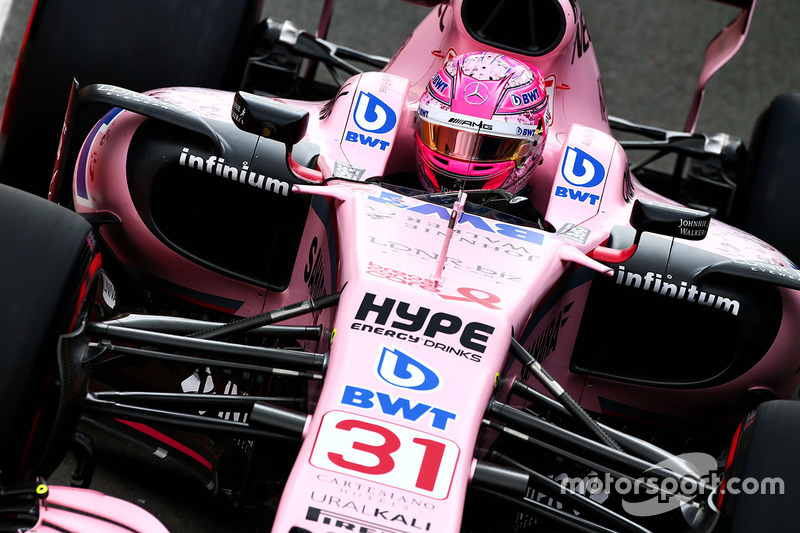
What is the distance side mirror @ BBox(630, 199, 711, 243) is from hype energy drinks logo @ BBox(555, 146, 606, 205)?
55 cm

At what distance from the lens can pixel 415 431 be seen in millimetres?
2146

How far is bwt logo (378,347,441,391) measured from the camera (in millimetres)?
2232

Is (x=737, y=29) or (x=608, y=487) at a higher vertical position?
(x=737, y=29)

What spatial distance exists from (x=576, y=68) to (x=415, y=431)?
83.4 inches

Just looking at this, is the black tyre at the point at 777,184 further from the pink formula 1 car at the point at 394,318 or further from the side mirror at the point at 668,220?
the side mirror at the point at 668,220

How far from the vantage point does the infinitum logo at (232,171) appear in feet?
10.5

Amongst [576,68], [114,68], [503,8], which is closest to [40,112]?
[114,68]

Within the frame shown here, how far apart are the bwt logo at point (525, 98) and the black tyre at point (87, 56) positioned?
1.36 meters

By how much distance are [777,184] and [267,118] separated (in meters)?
2.26

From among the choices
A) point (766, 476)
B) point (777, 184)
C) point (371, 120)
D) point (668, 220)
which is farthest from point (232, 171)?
point (777, 184)

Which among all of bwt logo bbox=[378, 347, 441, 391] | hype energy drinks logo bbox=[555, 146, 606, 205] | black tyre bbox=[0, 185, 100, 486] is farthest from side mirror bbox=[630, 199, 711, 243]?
black tyre bbox=[0, 185, 100, 486]

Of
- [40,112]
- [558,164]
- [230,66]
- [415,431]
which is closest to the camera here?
[415,431]

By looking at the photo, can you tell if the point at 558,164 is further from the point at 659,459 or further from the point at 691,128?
the point at 691,128

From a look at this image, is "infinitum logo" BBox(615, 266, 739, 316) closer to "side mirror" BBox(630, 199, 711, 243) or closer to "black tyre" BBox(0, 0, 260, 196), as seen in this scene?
"side mirror" BBox(630, 199, 711, 243)
